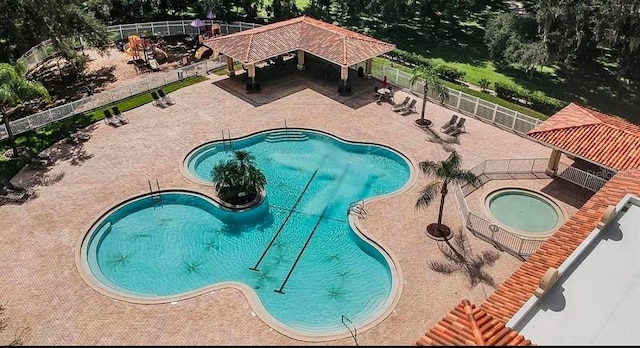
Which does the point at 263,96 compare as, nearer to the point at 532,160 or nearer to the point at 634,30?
the point at 532,160

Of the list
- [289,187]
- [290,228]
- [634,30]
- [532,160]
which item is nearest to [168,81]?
[289,187]

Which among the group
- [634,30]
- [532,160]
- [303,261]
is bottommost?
[303,261]

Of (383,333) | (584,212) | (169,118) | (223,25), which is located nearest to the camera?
(383,333)

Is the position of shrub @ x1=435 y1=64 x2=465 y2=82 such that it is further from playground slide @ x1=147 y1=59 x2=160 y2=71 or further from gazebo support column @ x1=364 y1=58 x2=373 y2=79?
playground slide @ x1=147 y1=59 x2=160 y2=71

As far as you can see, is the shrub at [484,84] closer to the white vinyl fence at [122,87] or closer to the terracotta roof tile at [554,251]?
the terracotta roof tile at [554,251]

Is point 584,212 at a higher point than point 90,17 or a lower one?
lower

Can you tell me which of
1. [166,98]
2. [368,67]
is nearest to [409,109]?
[368,67]
